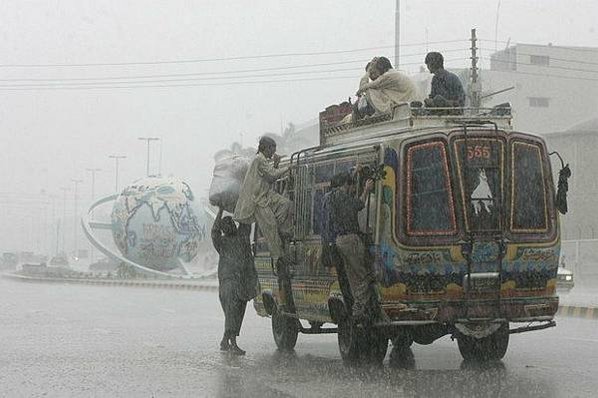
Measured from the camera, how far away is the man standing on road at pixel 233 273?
12047 mm

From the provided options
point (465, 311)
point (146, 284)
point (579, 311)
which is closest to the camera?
point (465, 311)

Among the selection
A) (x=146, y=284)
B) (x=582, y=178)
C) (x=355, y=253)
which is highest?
(x=582, y=178)

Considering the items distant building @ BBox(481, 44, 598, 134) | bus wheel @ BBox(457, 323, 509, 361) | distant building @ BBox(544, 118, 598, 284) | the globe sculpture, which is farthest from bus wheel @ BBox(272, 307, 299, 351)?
distant building @ BBox(481, 44, 598, 134)

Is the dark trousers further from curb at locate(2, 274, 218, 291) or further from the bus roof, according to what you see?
curb at locate(2, 274, 218, 291)

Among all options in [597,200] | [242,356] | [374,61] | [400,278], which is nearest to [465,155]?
[400,278]

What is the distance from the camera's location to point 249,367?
10.3 meters

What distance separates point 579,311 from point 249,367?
12.1 m

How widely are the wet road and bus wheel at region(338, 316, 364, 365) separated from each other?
0.47 ft

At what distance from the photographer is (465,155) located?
9.73 metres

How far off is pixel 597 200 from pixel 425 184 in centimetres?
4201

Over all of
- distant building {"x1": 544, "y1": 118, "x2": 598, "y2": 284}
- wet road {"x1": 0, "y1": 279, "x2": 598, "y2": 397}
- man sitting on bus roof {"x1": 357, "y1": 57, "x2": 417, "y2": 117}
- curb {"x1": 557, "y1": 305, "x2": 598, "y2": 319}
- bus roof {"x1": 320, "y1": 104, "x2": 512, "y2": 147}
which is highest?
distant building {"x1": 544, "y1": 118, "x2": 598, "y2": 284}

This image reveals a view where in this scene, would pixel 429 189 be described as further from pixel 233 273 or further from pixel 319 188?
pixel 233 273

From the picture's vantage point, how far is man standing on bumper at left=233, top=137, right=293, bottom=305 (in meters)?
11.8

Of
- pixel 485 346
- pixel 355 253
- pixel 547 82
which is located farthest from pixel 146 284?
pixel 355 253
